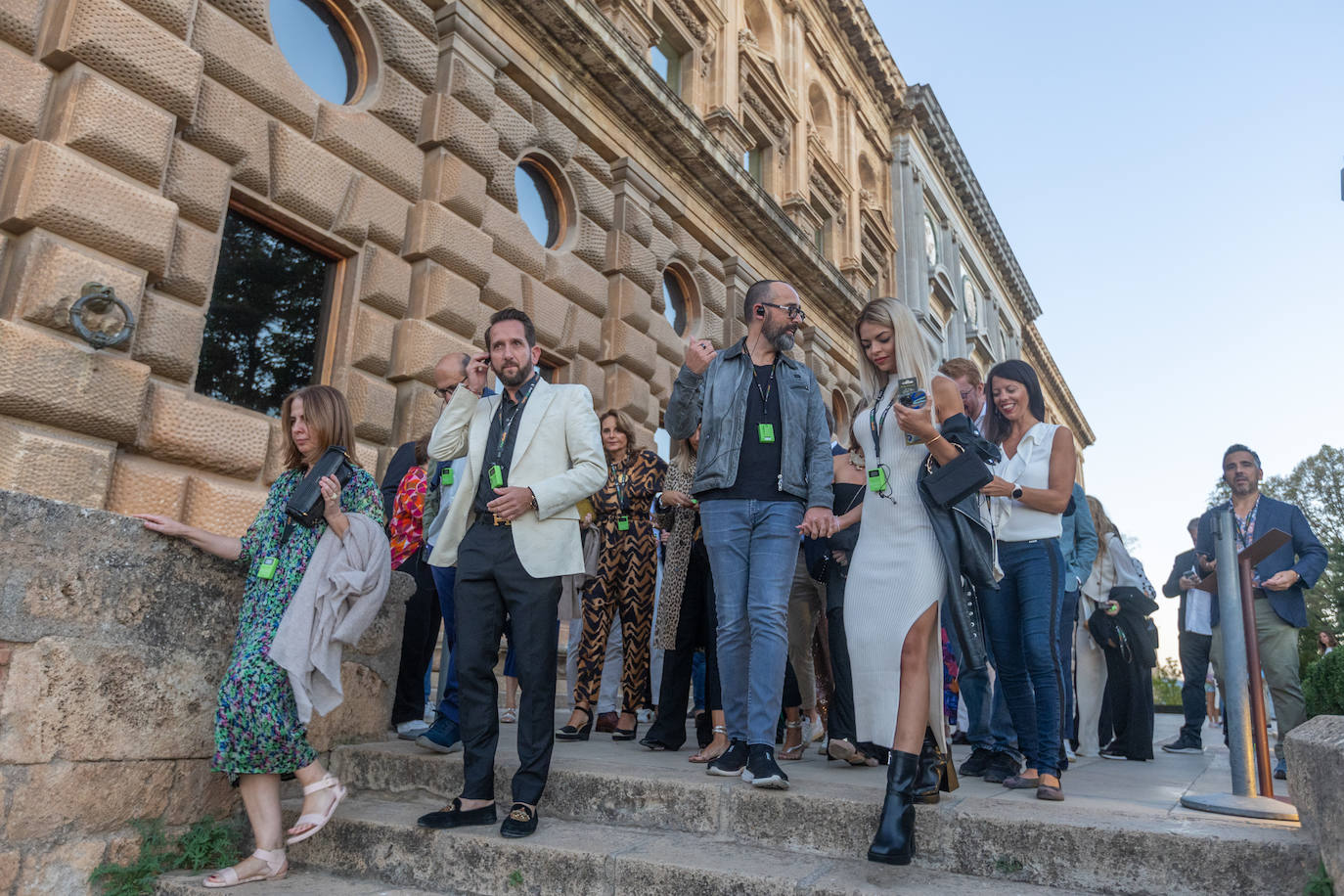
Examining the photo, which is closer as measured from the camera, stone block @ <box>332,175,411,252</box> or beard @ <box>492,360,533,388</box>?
beard @ <box>492,360,533,388</box>

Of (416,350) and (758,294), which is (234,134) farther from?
(758,294)

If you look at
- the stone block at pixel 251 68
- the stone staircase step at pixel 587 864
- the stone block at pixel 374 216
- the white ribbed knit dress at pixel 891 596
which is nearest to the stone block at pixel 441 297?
the stone block at pixel 374 216

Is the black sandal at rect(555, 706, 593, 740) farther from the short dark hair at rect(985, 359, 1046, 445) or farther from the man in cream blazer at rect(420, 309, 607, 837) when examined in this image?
the short dark hair at rect(985, 359, 1046, 445)

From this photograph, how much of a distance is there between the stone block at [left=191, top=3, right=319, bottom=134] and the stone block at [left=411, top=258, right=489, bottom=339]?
147cm

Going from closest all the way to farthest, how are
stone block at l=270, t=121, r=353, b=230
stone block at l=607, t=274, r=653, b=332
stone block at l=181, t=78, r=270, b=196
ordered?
stone block at l=181, t=78, r=270, b=196, stone block at l=270, t=121, r=353, b=230, stone block at l=607, t=274, r=653, b=332

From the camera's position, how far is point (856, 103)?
20.9 metres

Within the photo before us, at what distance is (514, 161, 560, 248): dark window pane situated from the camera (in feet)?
32.4

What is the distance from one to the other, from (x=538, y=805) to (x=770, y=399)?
81.1 inches

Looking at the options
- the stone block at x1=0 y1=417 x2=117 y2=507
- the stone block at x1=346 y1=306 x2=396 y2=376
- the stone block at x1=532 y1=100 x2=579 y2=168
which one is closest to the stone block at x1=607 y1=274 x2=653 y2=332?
the stone block at x1=532 y1=100 x2=579 y2=168

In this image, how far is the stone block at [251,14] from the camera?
Answer: 6.85 m

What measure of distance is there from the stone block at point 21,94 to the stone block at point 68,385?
4.28ft

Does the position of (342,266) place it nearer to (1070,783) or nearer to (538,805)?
(538,805)

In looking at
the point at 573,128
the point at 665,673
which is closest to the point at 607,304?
the point at 573,128

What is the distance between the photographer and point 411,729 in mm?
4801
